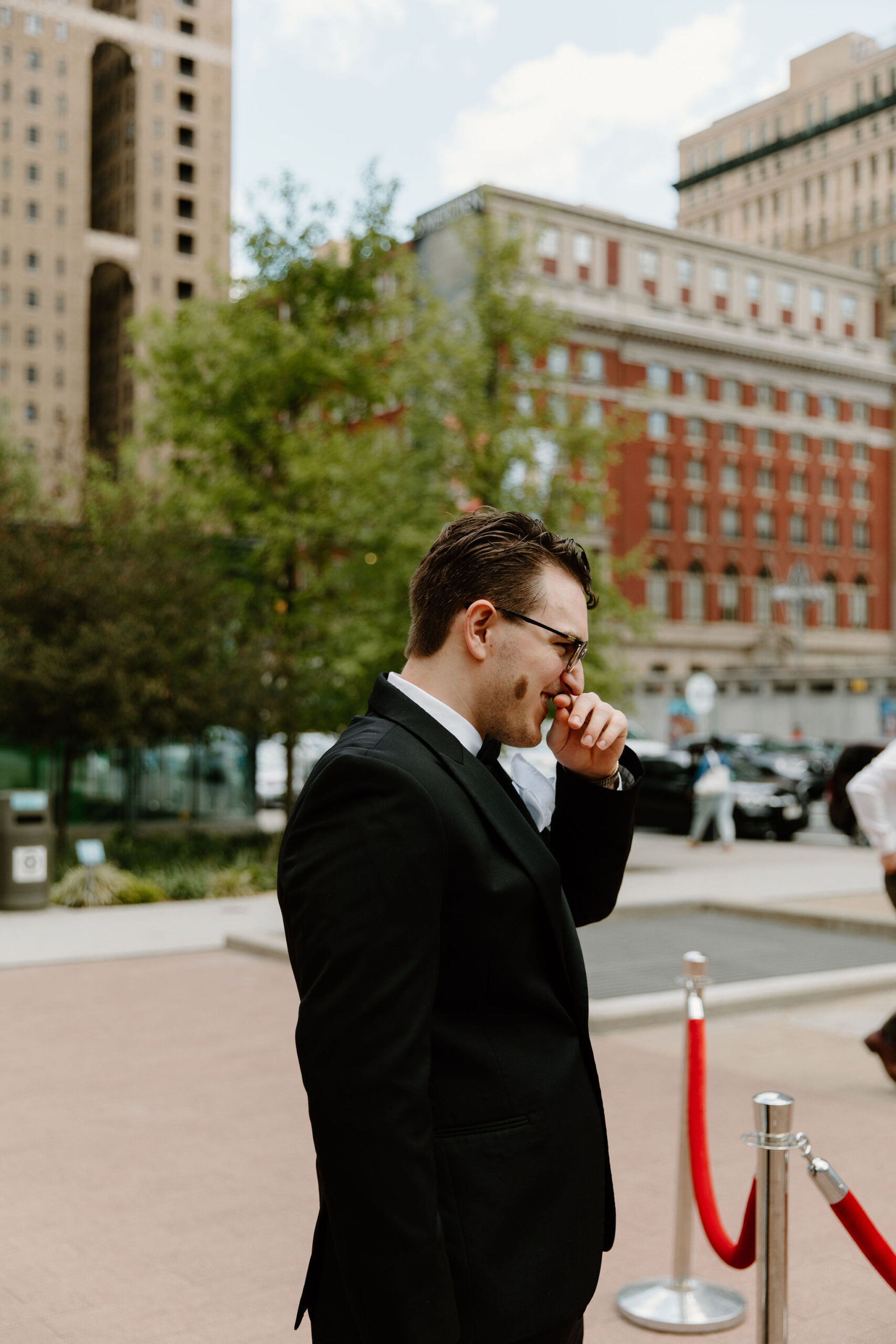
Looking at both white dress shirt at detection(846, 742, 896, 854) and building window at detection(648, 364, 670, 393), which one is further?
building window at detection(648, 364, 670, 393)

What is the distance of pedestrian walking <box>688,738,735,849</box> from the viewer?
21.6 m

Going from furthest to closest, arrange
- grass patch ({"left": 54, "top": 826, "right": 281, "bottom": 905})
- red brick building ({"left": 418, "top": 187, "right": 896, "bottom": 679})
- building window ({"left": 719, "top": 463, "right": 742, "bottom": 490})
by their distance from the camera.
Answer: building window ({"left": 719, "top": 463, "right": 742, "bottom": 490}) → red brick building ({"left": 418, "top": 187, "right": 896, "bottom": 679}) → grass patch ({"left": 54, "top": 826, "right": 281, "bottom": 905})

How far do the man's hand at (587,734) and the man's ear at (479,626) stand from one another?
17 cm

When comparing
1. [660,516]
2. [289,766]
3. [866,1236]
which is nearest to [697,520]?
[660,516]

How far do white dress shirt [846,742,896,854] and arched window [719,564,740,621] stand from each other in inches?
2577

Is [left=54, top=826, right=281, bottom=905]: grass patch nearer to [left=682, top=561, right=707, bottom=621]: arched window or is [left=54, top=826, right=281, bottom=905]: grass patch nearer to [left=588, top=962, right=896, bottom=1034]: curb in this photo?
[left=588, top=962, right=896, bottom=1034]: curb

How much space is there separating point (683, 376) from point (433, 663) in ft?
225

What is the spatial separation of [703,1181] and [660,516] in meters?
65.6

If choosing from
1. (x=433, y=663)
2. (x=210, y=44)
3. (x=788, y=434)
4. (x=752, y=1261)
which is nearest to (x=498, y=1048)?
(x=433, y=663)

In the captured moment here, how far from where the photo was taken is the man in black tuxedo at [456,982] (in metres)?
1.94

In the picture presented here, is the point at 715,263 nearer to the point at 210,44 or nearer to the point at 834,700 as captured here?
the point at 834,700

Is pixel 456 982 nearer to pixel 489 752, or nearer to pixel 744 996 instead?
pixel 489 752

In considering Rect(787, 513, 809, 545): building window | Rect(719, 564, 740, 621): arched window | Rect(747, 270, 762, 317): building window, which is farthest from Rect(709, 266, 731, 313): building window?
Rect(719, 564, 740, 621): arched window

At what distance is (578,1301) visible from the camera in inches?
84.9
